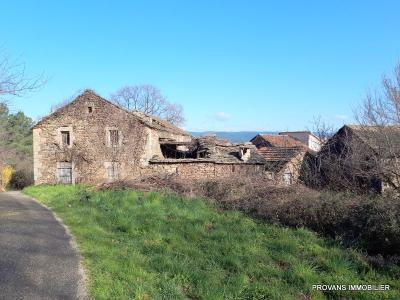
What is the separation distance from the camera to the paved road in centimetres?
593

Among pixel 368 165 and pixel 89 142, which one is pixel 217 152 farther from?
pixel 368 165

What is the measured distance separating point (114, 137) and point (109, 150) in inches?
40.4

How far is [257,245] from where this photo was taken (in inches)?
376

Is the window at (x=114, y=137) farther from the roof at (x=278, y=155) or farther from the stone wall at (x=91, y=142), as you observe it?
the roof at (x=278, y=155)

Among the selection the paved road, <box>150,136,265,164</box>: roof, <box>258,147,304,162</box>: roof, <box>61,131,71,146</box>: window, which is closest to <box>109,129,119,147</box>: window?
<box>150,136,265,164</box>: roof

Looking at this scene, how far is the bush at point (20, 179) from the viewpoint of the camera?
1750 inches

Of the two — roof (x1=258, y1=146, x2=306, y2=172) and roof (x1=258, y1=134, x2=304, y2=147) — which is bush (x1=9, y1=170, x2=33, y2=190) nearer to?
roof (x1=258, y1=134, x2=304, y2=147)

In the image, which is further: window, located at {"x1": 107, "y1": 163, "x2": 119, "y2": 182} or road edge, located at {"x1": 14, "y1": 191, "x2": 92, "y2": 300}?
window, located at {"x1": 107, "y1": 163, "x2": 119, "y2": 182}

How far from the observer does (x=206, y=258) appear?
8.53m

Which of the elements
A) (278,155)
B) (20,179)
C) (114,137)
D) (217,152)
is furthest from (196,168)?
(20,179)

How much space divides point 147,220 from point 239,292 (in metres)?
5.28

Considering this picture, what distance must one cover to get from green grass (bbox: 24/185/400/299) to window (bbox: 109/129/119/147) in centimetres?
1683

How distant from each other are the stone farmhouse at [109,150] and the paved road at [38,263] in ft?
57.4

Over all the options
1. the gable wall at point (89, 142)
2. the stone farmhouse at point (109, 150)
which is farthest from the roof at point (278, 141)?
the gable wall at point (89, 142)
